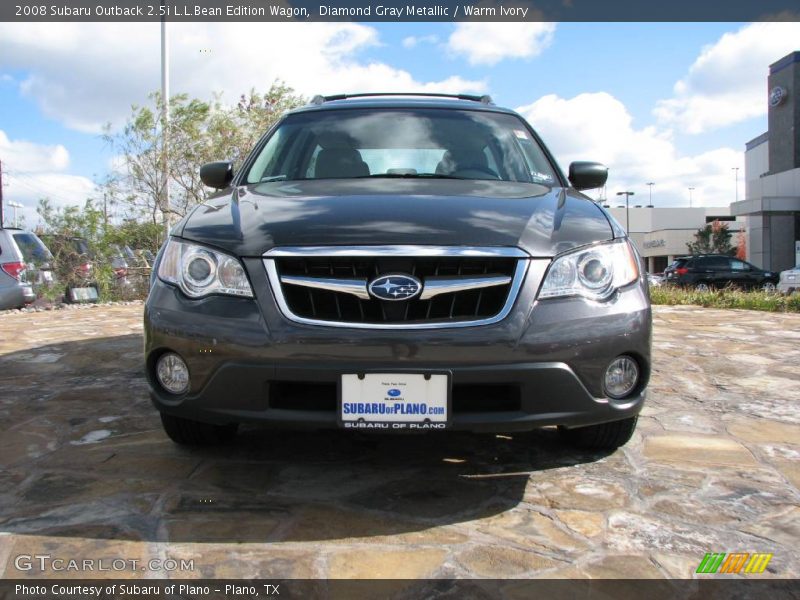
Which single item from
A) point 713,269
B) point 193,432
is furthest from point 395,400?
point 713,269

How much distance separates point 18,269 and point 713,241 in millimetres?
52806

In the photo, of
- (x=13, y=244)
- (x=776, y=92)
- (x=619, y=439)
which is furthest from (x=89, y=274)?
(x=776, y=92)

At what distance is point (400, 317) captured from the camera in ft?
6.93

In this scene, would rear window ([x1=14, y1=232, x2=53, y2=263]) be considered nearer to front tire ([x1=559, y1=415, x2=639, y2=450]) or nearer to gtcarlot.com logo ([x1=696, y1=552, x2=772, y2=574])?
front tire ([x1=559, y1=415, x2=639, y2=450])

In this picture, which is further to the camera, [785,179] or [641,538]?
[785,179]

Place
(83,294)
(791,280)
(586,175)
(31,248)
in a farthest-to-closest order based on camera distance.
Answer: (791,280) → (83,294) → (31,248) → (586,175)

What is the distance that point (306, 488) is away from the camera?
2391 mm

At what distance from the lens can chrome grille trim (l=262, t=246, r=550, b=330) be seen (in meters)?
2.08

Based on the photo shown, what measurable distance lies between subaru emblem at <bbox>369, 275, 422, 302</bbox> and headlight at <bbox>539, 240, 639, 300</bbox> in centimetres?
41

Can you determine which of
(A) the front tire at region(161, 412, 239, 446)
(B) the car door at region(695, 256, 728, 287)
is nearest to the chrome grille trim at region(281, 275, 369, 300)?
(A) the front tire at region(161, 412, 239, 446)

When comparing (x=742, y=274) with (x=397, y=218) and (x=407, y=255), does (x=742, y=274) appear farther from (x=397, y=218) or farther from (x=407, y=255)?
(x=407, y=255)

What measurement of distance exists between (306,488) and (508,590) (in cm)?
91

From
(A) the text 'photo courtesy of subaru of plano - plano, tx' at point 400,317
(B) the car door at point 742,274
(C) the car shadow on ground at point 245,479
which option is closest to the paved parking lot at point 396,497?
(C) the car shadow on ground at point 245,479

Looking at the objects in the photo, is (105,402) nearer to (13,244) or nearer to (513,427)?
(513,427)
